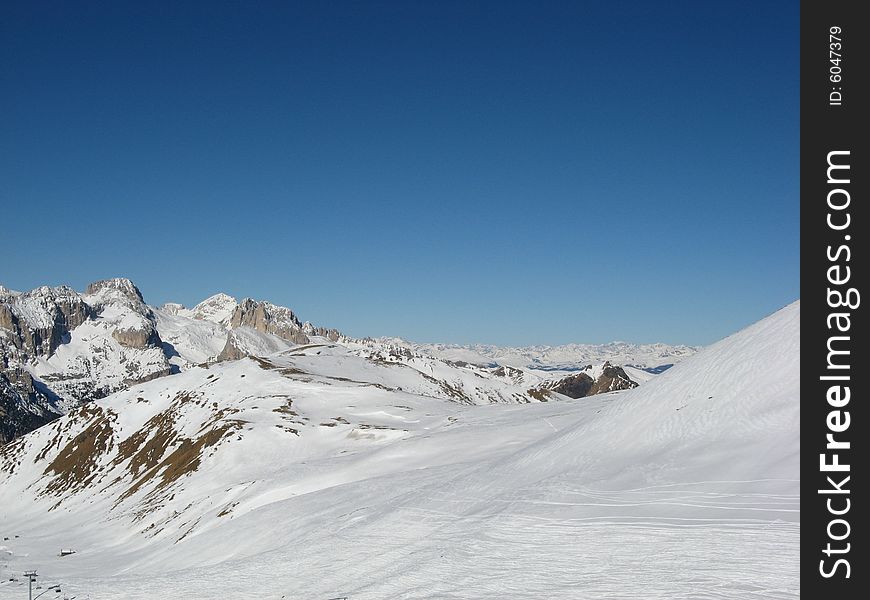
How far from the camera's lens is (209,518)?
49125 mm

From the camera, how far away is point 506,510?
2416 centimetres

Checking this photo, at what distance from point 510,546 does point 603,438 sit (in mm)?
13117

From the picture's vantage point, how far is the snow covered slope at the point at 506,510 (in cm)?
1654
